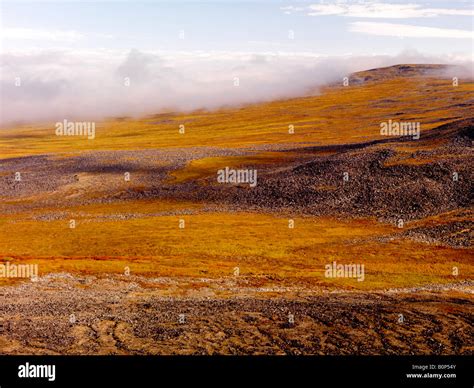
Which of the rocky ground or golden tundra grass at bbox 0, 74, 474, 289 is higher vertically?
golden tundra grass at bbox 0, 74, 474, 289

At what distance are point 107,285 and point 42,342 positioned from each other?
13656mm

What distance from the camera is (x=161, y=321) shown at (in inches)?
1308

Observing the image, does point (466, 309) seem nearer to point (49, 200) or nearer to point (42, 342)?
point (42, 342)
